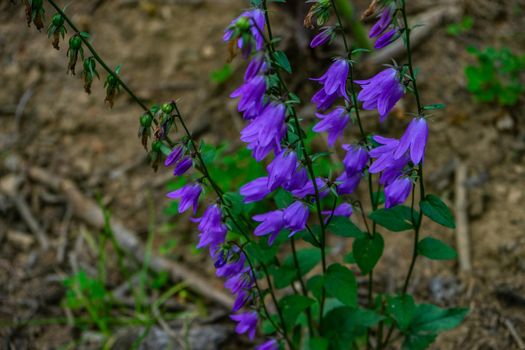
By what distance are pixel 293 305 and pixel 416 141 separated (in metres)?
0.92

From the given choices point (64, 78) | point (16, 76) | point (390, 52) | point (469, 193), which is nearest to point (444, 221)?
point (469, 193)

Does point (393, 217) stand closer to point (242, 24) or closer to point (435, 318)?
point (435, 318)

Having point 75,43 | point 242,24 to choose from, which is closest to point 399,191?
point 242,24

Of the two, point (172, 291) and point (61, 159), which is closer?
point (172, 291)

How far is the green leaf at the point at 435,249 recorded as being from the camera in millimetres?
2312

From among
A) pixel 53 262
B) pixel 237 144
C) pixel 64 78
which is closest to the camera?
pixel 53 262

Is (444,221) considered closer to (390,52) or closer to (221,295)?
(221,295)

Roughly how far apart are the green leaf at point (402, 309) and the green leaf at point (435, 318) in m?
0.33

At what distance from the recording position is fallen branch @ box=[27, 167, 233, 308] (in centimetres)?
375

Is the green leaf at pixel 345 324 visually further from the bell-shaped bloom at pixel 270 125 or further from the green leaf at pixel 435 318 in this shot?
the bell-shaped bloom at pixel 270 125

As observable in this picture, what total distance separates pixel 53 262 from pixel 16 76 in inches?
85.2

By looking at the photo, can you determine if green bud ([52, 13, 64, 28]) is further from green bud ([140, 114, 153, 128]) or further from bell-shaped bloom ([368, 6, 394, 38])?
bell-shaped bloom ([368, 6, 394, 38])

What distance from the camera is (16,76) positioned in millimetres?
5488

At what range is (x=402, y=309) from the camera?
2.39m
